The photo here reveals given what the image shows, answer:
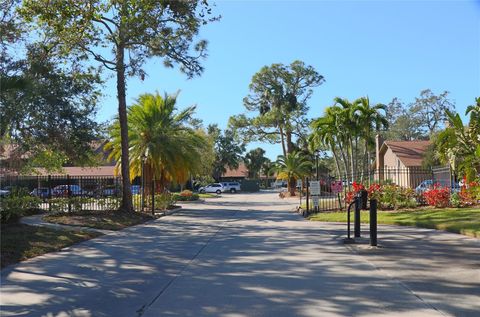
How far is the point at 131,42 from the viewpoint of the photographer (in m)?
20.9

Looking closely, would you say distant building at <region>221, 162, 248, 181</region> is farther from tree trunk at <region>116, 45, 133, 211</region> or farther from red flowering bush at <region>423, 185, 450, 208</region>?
red flowering bush at <region>423, 185, 450, 208</region>

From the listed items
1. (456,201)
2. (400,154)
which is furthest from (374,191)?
(400,154)

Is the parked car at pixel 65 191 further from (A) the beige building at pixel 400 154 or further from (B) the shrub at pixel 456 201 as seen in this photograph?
(A) the beige building at pixel 400 154

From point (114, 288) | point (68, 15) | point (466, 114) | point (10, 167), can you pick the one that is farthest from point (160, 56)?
point (114, 288)

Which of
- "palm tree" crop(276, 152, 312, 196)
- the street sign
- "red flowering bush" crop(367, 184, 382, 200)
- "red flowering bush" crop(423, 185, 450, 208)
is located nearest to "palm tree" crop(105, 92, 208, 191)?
the street sign

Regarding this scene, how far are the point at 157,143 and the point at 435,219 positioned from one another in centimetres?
1741

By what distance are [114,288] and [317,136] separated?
2355 cm

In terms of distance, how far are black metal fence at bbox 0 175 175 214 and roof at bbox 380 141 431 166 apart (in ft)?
92.9

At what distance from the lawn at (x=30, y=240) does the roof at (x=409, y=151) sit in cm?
4025

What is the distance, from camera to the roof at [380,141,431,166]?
49409mm

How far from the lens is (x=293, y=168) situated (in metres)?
55.8

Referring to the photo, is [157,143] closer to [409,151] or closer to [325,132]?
[325,132]

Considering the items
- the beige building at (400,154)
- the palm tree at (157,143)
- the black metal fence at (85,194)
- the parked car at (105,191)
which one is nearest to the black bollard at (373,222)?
the black metal fence at (85,194)

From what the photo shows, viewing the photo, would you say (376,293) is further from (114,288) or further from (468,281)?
(114,288)
